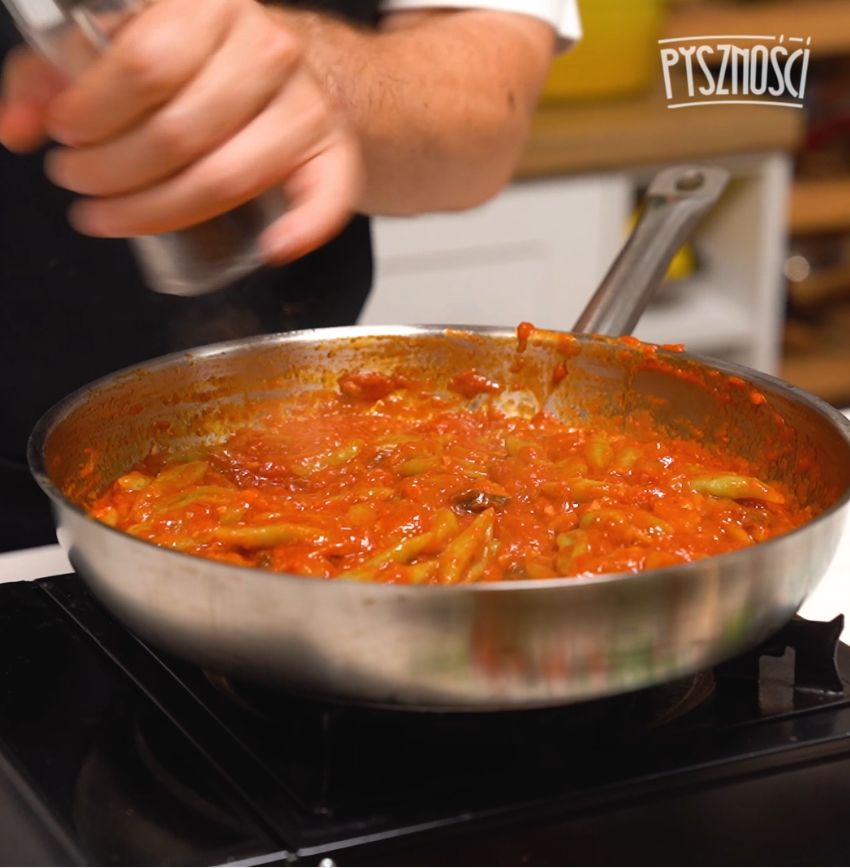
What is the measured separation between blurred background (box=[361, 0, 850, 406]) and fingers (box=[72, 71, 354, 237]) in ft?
5.48

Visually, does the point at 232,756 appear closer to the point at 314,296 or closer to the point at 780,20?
the point at 314,296

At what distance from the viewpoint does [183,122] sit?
880 mm

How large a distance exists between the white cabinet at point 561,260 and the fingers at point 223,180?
156cm

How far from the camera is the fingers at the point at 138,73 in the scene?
83cm

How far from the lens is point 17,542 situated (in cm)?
160

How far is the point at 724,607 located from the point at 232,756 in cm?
34

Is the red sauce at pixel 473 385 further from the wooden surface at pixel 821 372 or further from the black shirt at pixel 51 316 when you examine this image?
the wooden surface at pixel 821 372

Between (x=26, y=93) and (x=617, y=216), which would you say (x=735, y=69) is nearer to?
(x=617, y=216)

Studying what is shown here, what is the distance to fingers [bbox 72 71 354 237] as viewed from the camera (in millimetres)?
897

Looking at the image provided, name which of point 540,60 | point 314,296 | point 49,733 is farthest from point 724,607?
point 540,60

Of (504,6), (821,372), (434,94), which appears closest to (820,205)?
(821,372)

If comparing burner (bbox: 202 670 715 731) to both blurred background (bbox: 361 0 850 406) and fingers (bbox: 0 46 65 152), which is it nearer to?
fingers (bbox: 0 46 65 152)

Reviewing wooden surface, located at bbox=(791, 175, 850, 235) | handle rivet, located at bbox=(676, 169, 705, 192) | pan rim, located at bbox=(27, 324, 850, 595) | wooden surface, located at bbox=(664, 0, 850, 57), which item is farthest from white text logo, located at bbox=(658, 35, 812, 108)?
pan rim, located at bbox=(27, 324, 850, 595)

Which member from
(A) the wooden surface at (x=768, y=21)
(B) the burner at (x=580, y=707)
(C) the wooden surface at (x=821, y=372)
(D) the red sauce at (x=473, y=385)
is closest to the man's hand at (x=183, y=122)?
(B) the burner at (x=580, y=707)
